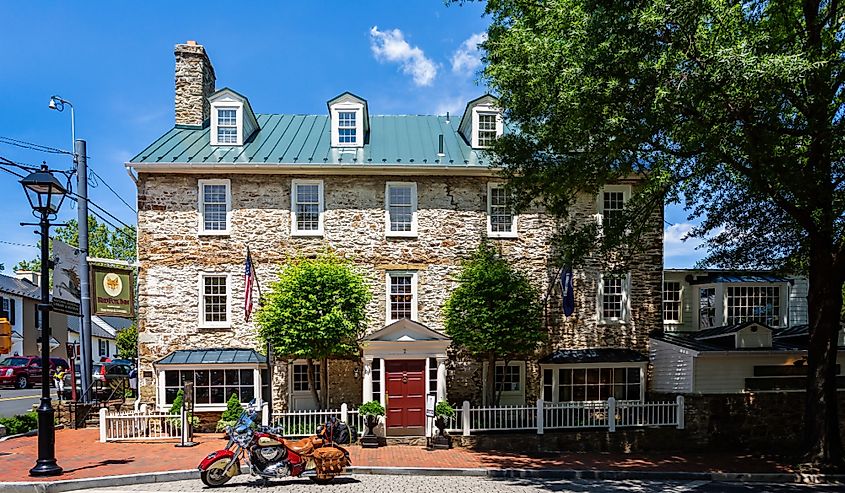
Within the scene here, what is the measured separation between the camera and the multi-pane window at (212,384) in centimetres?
1791

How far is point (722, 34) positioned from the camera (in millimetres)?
10680

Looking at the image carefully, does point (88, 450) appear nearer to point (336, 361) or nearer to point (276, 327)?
point (276, 327)

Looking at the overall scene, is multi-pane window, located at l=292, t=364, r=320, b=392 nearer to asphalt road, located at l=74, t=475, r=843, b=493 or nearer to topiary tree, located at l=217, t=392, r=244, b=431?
topiary tree, located at l=217, t=392, r=244, b=431

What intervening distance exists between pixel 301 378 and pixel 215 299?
3.55 m

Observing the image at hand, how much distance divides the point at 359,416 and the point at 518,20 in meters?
10.9

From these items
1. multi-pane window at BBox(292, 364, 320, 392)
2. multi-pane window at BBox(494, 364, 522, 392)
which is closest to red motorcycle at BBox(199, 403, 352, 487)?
multi-pane window at BBox(292, 364, 320, 392)

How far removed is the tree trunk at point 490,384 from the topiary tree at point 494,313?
0.10 ft

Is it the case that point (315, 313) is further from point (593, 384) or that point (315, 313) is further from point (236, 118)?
point (593, 384)

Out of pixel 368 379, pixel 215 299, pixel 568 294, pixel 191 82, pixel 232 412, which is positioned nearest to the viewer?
pixel 232 412

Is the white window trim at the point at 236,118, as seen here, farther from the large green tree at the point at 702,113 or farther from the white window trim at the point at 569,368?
the white window trim at the point at 569,368

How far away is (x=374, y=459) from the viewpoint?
45.7 feet

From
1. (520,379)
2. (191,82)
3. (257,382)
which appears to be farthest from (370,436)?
(191,82)

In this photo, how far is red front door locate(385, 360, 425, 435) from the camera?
56.9ft

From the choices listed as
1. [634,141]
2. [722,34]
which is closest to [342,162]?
[634,141]
